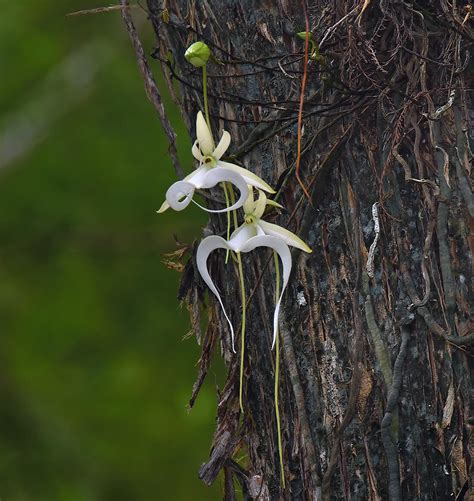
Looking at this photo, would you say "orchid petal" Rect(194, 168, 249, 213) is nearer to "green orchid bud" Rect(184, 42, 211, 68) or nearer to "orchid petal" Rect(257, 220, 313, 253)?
"orchid petal" Rect(257, 220, 313, 253)

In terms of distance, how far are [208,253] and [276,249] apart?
136 mm

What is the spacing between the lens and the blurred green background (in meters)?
5.42

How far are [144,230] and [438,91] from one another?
395cm

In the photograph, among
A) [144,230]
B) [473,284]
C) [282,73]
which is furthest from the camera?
[144,230]

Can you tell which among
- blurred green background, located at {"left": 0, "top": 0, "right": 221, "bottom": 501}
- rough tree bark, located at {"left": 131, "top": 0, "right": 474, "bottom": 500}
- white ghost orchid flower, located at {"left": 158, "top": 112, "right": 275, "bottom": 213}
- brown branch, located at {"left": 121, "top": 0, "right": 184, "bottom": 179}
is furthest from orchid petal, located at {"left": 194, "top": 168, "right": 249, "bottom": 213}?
blurred green background, located at {"left": 0, "top": 0, "right": 221, "bottom": 501}

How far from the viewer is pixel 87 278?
19.2 ft

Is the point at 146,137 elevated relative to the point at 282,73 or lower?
elevated

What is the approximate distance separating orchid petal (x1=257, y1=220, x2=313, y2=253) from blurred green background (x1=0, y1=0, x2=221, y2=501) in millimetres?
3355

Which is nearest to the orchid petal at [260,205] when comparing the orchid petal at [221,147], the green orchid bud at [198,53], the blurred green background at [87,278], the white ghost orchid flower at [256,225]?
the white ghost orchid flower at [256,225]

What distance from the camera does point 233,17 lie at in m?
2.07

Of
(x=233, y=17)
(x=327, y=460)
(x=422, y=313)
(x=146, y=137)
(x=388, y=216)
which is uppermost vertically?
(x=146, y=137)

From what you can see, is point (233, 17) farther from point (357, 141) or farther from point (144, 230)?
point (144, 230)

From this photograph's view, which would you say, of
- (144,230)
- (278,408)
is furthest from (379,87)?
(144,230)

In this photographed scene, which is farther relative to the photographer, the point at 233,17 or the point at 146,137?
the point at 146,137
